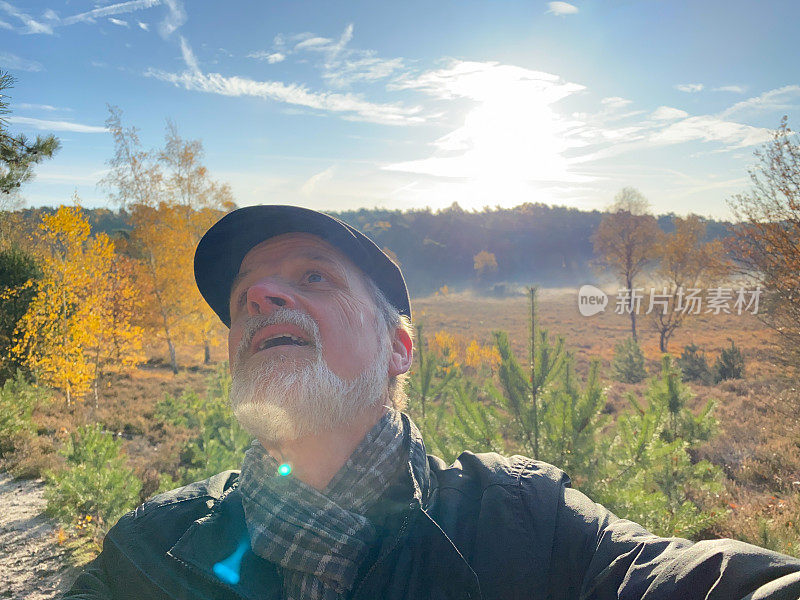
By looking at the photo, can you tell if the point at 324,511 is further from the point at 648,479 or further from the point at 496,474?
the point at 648,479

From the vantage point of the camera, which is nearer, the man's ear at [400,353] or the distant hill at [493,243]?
the man's ear at [400,353]

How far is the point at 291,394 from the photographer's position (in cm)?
159

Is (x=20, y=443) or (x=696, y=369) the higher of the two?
(x=20, y=443)

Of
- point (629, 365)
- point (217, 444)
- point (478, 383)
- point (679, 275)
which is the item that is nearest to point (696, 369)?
point (629, 365)

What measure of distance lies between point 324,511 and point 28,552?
584 centimetres

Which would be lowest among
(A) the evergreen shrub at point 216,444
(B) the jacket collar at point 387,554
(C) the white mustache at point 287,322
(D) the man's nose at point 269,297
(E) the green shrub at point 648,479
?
(A) the evergreen shrub at point 216,444

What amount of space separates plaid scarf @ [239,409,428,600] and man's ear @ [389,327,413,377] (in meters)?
0.34

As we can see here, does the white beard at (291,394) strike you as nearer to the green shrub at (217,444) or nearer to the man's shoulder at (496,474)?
the man's shoulder at (496,474)

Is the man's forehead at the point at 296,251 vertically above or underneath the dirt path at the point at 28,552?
above

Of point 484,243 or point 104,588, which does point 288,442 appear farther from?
point 484,243

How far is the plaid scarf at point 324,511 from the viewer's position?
1440 mm

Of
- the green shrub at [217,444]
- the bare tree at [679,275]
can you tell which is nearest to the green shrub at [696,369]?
the bare tree at [679,275]

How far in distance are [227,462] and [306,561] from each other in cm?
370

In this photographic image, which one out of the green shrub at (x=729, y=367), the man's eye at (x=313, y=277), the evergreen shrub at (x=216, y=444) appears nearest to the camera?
the man's eye at (x=313, y=277)
